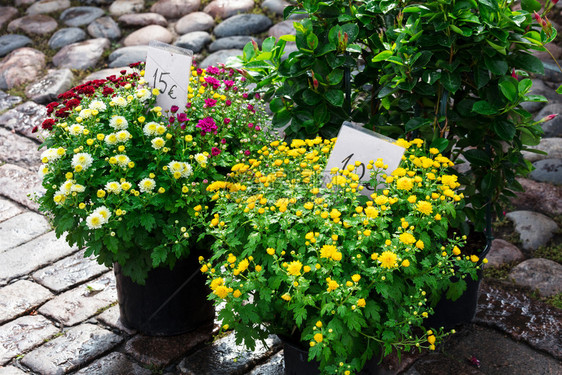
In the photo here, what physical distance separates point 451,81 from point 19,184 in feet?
9.29

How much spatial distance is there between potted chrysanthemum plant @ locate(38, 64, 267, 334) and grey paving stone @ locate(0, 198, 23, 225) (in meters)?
1.29

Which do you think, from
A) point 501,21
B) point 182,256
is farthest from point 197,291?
point 501,21

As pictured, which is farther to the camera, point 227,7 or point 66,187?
point 227,7

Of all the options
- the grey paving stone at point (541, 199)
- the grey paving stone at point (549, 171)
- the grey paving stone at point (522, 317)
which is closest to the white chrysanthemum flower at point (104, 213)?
the grey paving stone at point (522, 317)

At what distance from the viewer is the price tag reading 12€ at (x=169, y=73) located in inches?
101

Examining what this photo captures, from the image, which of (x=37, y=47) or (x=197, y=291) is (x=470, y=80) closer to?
(x=197, y=291)

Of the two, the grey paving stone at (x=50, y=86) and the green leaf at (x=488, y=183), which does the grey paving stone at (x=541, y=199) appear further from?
Result: the grey paving stone at (x=50, y=86)

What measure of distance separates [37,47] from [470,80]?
166 inches

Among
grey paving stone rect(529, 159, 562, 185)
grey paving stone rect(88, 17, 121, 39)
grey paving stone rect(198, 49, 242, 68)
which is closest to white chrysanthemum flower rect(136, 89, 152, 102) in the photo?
grey paving stone rect(198, 49, 242, 68)

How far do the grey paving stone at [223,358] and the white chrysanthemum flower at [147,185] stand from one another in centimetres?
75

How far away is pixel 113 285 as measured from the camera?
10.3 feet

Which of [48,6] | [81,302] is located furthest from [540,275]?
[48,6]

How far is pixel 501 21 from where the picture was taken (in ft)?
7.48

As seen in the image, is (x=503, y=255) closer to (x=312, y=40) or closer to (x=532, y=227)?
(x=532, y=227)
